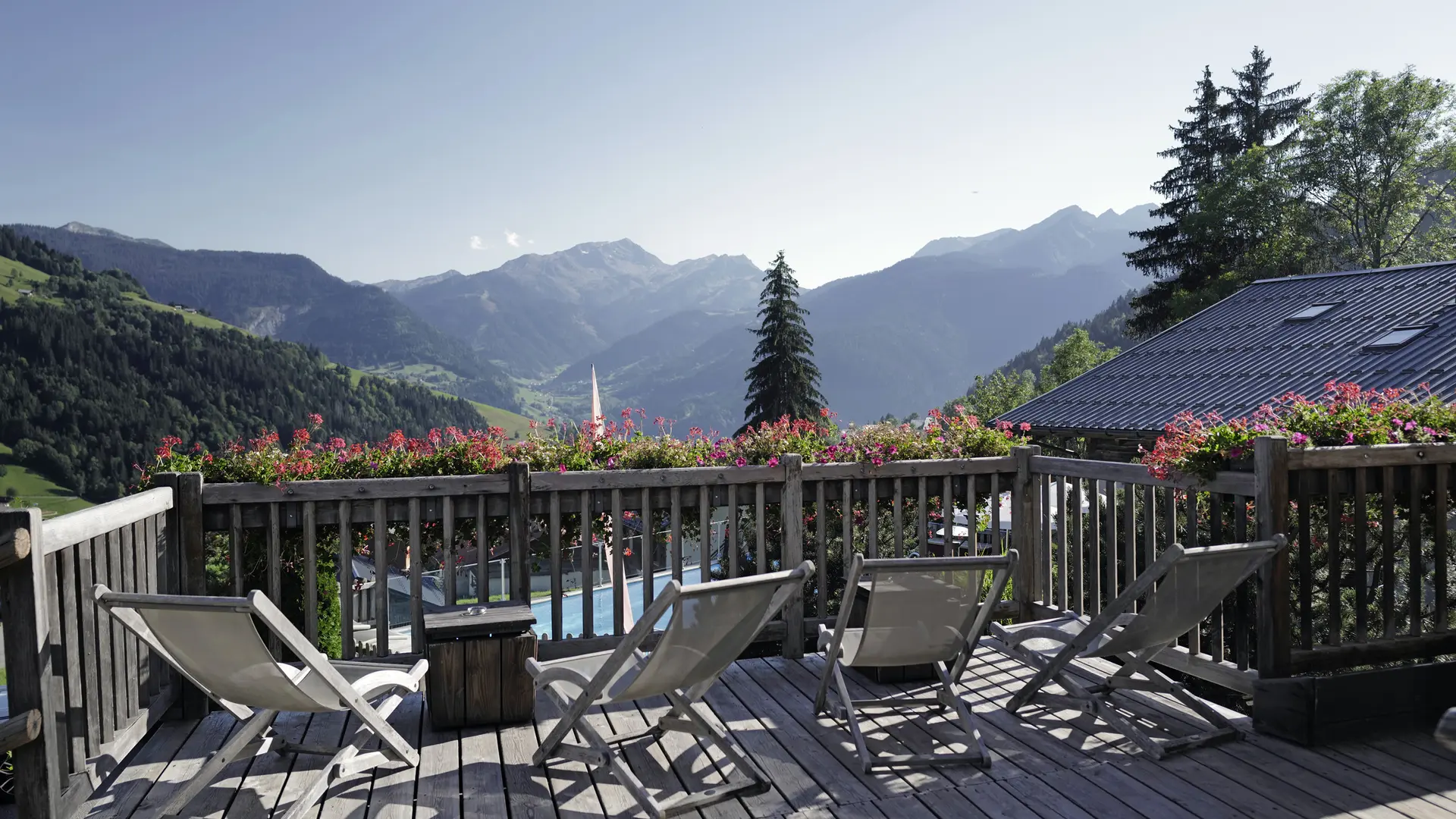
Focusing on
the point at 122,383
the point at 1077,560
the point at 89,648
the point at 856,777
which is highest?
the point at 122,383

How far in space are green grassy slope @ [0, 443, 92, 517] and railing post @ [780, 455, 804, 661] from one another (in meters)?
82.9

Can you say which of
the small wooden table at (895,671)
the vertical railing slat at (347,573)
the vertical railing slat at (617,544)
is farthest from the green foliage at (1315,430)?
the vertical railing slat at (347,573)

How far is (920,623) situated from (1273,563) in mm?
1467

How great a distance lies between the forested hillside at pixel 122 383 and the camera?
75.4 metres

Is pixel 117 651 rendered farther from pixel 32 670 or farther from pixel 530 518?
pixel 530 518

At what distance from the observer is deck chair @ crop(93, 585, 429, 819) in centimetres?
252

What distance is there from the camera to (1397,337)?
1330 centimetres

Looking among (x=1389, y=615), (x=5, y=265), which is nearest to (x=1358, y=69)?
(x=1389, y=615)

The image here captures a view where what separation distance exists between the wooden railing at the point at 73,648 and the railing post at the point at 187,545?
190 millimetres

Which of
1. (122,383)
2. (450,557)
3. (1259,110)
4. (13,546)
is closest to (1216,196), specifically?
(1259,110)

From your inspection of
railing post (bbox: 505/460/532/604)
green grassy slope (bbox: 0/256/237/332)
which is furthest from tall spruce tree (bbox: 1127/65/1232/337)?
green grassy slope (bbox: 0/256/237/332)

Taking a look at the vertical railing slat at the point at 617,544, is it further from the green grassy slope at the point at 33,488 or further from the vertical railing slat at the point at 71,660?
the green grassy slope at the point at 33,488

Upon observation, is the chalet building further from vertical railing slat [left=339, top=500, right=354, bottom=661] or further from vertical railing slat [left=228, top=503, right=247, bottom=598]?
vertical railing slat [left=228, top=503, right=247, bottom=598]

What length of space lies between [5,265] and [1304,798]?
12560cm
